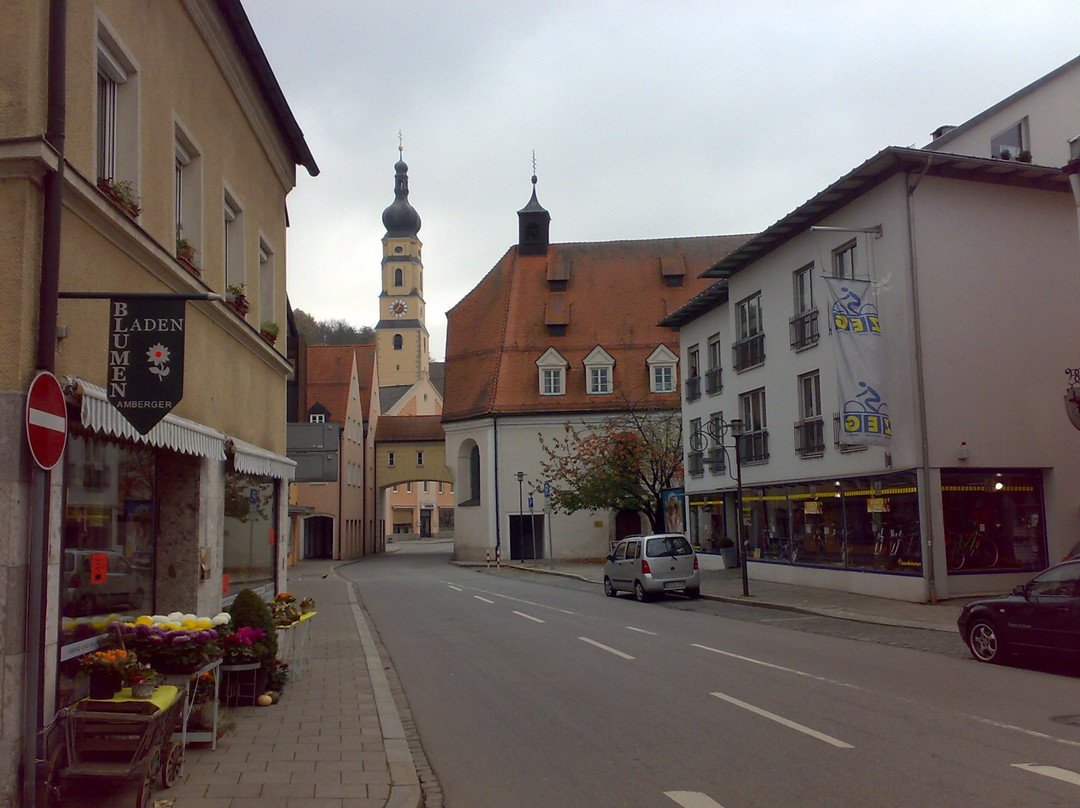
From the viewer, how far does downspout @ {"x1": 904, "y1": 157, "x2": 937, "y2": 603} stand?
2133 cm

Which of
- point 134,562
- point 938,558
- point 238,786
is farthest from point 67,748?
point 938,558

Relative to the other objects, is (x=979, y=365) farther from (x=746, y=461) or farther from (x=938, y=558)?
(x=746, y=461)

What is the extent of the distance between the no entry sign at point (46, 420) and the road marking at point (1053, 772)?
7.06 metres

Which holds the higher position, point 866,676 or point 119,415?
point 119,415

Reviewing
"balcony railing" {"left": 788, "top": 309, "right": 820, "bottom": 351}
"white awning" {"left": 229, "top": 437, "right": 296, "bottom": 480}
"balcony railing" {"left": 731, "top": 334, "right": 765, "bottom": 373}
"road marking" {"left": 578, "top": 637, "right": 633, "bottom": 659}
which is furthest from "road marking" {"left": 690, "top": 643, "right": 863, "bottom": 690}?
"balcony railing" {"left": 731, "top": 334, "right": 765, "bottom": 373}

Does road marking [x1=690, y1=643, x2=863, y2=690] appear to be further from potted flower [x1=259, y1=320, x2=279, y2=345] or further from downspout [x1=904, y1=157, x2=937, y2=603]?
downspout [x1=904, y1=157, x2=937, y2=603]

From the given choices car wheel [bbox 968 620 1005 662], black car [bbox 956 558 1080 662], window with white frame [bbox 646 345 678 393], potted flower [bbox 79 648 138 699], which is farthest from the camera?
window with white frame [bbox 646 345 678 393]

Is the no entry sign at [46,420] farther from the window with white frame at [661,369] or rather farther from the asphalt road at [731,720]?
the window with white frame at [661,369]

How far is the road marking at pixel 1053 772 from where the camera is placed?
277 inches

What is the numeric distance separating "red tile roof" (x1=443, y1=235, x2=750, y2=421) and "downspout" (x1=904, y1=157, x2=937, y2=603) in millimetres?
30719

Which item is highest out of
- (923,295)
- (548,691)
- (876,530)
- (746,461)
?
(923,295)

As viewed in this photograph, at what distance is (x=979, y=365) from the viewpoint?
22.5 meters

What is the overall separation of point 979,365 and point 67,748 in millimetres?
20639

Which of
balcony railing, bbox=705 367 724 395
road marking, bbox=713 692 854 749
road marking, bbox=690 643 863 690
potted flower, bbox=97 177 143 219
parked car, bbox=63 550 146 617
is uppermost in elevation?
balcony railing, bbox=705 367 724 395
